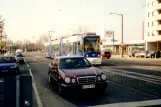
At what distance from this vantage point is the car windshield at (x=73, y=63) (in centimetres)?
1056

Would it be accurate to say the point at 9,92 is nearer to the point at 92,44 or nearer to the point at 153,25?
the point at 92,44

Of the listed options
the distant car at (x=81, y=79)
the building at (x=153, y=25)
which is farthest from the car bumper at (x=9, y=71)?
the building at (x=153, y=25)

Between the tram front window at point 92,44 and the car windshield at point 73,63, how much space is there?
14631 millimetres

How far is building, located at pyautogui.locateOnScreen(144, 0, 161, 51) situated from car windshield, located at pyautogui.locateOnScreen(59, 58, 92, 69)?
53.1 metres

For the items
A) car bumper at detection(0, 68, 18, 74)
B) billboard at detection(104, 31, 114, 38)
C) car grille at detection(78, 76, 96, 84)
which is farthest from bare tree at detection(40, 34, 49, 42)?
car grille at detection(78, 76, 96, 84)

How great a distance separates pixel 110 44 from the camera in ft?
299

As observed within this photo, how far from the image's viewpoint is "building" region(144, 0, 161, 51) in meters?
62.6

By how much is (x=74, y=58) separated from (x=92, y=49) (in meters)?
14.8

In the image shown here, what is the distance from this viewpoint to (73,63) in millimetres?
10758

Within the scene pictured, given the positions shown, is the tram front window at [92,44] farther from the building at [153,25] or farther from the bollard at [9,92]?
the building at [153,25]

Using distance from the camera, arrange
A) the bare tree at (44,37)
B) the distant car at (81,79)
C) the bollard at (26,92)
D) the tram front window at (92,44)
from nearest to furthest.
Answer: the bollard at (26,92)
the distant car at (81,79)
the tram front window at (92,44)
the bare tree at (44,37)

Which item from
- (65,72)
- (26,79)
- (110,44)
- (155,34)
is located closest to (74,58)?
(65,72)

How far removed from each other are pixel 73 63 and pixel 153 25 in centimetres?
5769

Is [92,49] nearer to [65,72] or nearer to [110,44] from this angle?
[65,72]
